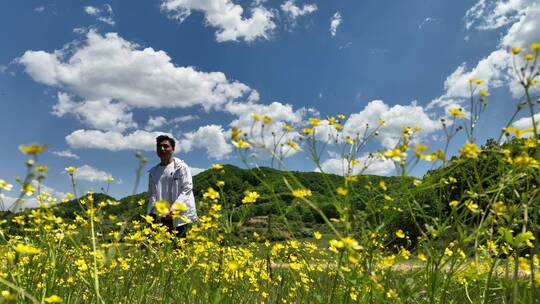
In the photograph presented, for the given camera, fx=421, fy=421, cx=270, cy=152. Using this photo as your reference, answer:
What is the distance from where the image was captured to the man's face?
6292 mm

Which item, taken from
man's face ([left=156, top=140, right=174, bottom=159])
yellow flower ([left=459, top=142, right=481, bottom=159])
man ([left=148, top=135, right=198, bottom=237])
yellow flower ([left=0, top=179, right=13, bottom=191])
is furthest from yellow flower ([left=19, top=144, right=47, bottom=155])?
man's face ([left=156, top=140, right=174, bottom=159])

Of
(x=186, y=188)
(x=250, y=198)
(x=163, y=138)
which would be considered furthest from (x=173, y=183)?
(x=250, y=198)

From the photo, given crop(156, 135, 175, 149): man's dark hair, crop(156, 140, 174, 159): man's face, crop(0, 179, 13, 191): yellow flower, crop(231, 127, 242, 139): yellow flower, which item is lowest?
crop(0, 179, 13, 191): yellow flower

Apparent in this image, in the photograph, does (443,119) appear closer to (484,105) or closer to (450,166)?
(484,105)

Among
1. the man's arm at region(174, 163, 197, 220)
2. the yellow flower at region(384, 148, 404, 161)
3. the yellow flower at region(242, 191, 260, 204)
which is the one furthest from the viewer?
the man's arm at region(174, 163, 197, 220)

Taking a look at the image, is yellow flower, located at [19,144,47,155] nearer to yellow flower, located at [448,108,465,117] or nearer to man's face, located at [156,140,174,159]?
yellow flower, located at [448,108,465,117]

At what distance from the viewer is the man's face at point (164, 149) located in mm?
6292

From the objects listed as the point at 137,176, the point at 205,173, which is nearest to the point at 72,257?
the point at 137,176

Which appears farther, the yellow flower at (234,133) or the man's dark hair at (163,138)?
the man's dark hair at (163,138)


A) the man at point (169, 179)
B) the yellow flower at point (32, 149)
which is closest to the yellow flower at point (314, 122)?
the yellow flower at point (32, 149)

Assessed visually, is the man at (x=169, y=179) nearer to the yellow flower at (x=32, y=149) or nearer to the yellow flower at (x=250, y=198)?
the yellow flower at (x=250, y=198)

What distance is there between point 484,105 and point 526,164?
694 millimetres

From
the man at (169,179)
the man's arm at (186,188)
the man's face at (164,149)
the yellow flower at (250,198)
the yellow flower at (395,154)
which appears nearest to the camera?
the yellow flower at (395,154)

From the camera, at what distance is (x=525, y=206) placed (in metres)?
1.66
